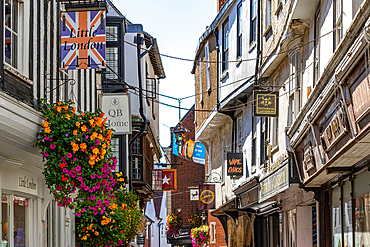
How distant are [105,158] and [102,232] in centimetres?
376

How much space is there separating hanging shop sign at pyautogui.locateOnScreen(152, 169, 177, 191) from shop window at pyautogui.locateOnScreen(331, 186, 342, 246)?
63.5 ft

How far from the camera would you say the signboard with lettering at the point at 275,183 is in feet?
38.7

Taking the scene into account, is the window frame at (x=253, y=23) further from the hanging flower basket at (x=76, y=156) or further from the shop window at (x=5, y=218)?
the shop window at (x=5, y=218)

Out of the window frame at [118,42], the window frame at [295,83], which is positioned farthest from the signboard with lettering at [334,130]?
the window frame at [118,42]

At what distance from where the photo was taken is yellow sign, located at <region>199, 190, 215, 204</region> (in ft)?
78.7

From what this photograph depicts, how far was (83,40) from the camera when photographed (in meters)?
11.4

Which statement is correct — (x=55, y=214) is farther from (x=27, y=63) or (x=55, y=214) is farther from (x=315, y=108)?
(x=315, y=108)

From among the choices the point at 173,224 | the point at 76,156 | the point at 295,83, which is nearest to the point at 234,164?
the point at 295,83

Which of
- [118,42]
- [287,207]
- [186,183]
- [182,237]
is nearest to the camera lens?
[287,207]

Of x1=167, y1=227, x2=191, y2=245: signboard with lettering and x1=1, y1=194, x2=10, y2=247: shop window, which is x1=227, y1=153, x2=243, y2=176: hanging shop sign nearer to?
x1=1, y1=194, x2=10, y2=247: shop window

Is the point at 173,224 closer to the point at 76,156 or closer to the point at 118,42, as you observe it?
the point at 118,42

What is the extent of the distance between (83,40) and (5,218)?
3.82 m

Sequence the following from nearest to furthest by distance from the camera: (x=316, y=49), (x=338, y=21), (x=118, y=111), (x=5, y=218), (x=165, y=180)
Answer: (x=338, y=21) → (x=5, y=218) → (x=316, y=49) → (x=118, y=111) → (x=165, y=180)

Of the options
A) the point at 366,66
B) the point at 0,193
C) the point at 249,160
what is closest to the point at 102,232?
the point at 0,193
